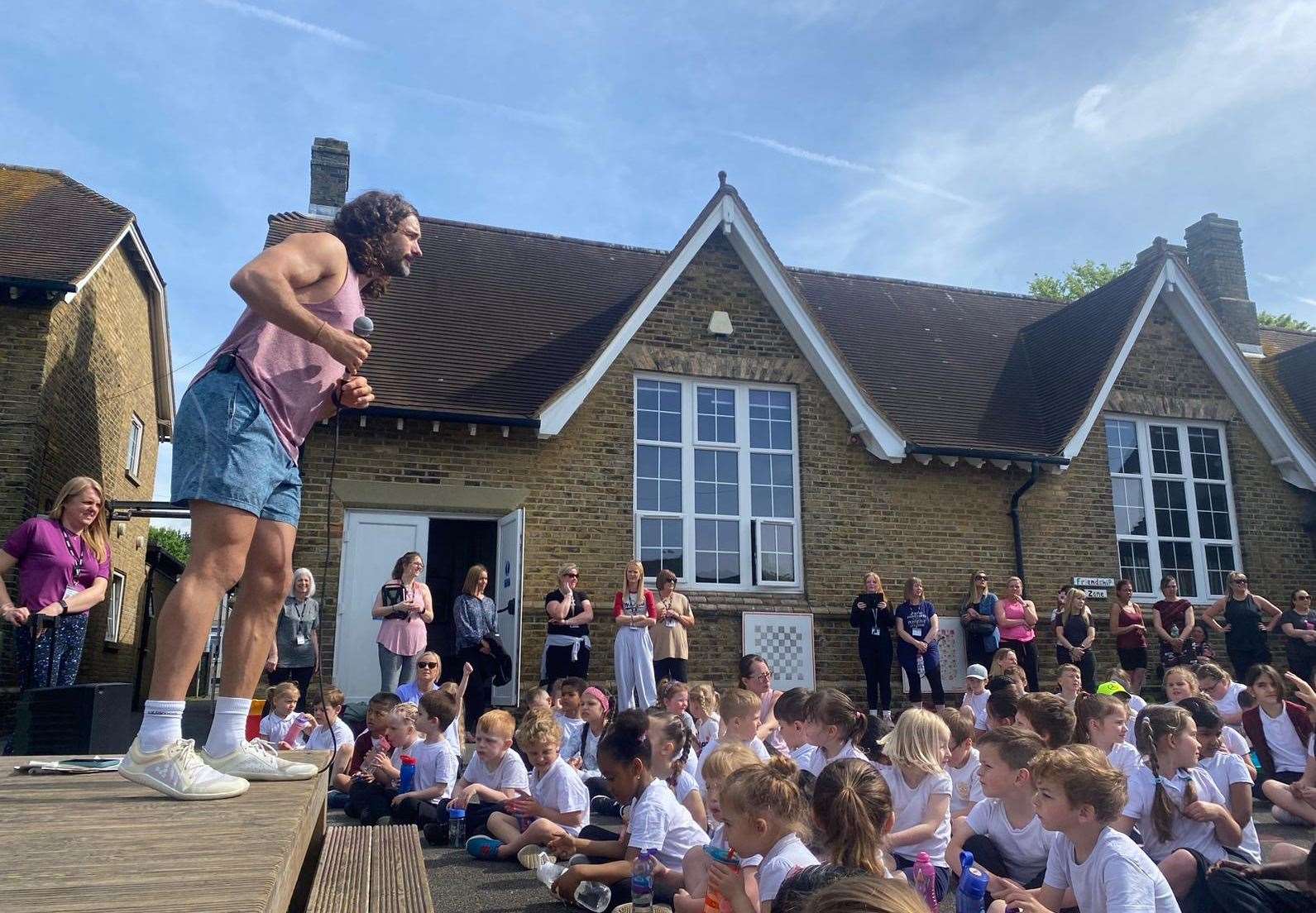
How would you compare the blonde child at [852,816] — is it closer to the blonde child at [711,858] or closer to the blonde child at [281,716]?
the blonde child at [711,858]

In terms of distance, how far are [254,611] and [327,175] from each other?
46.1ft

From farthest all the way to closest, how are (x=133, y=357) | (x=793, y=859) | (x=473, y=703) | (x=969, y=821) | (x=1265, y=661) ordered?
(x=133, y=357)
(x=1265, y=661)
(x=473, y=703)
(x=969, y=821)
(x=793, y=859)

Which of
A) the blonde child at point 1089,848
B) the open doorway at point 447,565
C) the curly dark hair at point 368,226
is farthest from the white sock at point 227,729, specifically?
the open doorway at point 447,565

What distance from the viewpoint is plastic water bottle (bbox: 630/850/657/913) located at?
470 centimetres

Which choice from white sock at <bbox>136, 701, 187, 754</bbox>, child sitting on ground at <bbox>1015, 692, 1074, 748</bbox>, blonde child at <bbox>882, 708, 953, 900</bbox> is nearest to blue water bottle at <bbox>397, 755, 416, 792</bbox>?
blonde child at <bbox>882, 708, 953, 900</bbox>

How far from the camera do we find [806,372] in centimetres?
1379

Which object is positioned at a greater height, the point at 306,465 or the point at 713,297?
the point at 713,297

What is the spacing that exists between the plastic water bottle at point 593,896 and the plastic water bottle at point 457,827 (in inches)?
70.6

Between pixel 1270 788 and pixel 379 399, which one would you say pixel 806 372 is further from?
pixel 1270 788

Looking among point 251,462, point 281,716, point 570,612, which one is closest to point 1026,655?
point 570,612

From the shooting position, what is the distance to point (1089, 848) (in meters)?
4.04

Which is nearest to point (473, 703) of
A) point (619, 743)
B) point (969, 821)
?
point (619, 743)

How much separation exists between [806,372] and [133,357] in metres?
11.5

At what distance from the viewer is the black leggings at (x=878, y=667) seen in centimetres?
1205
